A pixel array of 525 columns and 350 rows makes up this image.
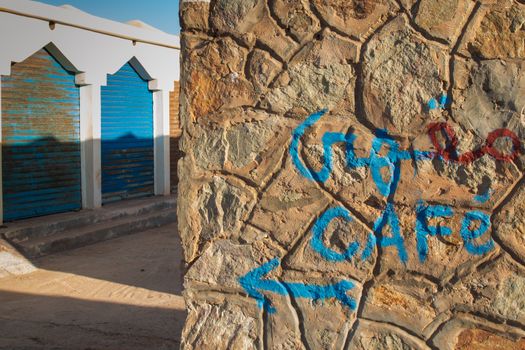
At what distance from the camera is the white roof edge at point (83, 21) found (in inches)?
339

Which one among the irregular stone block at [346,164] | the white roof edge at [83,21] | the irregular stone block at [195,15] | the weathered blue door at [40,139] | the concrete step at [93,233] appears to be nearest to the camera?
the irregular stone block at [346,164]

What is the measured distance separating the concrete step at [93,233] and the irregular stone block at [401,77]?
6.47m

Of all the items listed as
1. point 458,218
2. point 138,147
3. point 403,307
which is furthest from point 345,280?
point 138,147

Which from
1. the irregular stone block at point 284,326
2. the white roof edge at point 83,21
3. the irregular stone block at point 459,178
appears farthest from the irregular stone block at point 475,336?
the white roof edge at point 83,21

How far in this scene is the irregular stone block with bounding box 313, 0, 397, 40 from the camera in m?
2.57

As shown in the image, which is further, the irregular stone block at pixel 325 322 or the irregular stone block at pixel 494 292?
the irregular stone block at pixel 325 322

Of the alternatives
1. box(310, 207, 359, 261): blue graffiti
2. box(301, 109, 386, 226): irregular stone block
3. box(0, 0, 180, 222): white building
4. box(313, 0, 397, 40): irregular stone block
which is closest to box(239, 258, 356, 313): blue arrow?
box(310, 207, 359, 261): blue graffiti

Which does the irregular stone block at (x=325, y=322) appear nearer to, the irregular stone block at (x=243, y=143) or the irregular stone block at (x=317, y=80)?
the irregular stone block at (x=243, y=143)

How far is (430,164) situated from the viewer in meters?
2.49

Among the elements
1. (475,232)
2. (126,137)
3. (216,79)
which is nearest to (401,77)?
(475,232)

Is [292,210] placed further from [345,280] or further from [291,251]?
[345,280]

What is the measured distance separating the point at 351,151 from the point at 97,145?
26.8 ft

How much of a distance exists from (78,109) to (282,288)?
7.93 meters

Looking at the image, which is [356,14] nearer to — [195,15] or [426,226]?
[195,15]
